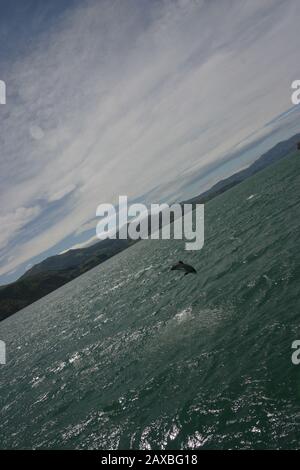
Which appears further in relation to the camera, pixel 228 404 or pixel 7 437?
pixel 7 437

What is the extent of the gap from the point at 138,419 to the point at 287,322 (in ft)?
40.3

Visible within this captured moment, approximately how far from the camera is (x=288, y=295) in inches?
1075

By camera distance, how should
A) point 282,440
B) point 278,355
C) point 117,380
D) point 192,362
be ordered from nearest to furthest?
point 282,440
point 278,355
point 192,362
point 117,380

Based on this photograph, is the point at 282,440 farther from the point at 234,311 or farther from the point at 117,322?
the point at 117,322

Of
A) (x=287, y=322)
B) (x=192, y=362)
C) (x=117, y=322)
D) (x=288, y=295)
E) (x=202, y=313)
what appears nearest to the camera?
(x=287, y=322)

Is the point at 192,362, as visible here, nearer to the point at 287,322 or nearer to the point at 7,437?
the point at 287,322

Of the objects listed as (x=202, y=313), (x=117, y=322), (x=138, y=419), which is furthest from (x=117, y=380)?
(x=117, y=322)

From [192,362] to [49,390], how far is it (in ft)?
71.8

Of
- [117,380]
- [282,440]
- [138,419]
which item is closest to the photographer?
[282,440]

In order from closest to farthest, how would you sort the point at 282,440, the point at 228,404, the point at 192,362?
1. the point at 282,440
2. the point at 228,404
3. the point at 192,362

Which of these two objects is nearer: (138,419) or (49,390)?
(138,419)
